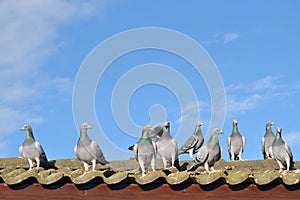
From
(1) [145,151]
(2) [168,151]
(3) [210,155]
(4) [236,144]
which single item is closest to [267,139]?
(4) [236,144]

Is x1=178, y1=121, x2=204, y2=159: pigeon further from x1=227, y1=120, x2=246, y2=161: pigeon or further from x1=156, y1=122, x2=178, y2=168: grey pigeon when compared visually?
x1=156, y1=122, x2=178, y2=168: grey pigeon

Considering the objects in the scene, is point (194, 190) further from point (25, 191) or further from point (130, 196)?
point (25, 191)

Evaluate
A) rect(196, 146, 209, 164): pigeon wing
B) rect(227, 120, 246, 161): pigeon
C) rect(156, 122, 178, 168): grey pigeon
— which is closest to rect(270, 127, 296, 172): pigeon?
rect(196, 146, 209, 164): pigeon wing

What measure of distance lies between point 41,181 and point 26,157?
2.42 meters

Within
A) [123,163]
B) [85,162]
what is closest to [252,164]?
[123,163]

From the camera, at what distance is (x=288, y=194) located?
6.46 metres

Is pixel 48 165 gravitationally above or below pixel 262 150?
below

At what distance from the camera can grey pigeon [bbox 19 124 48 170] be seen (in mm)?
8855

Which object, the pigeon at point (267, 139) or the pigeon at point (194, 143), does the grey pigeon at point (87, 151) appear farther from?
the pigeon at point (194, 143)

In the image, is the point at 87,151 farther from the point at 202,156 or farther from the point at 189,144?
the point at 189,144

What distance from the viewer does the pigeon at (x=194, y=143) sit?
13664mm

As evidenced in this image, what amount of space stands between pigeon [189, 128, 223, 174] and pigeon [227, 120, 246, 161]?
355 centimetres

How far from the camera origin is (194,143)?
13727mm

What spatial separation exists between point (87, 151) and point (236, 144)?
4.78 m
